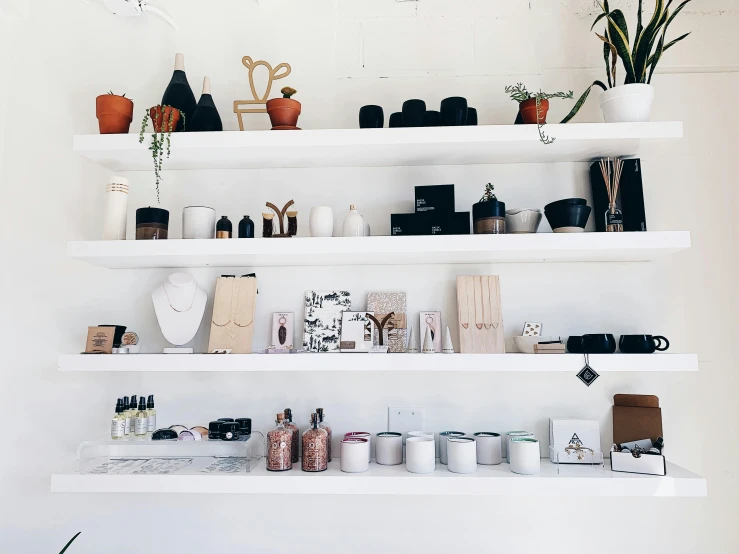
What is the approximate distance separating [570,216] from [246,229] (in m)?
1.03

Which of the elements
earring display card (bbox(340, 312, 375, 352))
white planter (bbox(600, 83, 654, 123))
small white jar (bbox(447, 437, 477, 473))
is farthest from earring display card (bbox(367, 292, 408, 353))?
white planter (bbox(600, 83, 654, 123))

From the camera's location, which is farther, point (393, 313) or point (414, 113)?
point (393, 313)

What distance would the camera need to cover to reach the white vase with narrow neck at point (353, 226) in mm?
1631

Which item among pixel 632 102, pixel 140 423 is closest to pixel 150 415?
pixel 140 423

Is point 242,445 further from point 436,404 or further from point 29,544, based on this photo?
point 29,544

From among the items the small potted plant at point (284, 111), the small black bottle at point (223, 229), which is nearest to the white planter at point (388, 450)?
the small black bottle at point (223, 229)

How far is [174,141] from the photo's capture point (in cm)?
163

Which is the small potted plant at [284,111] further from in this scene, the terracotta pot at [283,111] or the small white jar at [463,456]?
the small white jar at [463,456]

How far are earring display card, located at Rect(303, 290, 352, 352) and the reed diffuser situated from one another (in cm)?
89

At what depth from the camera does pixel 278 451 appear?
1556mm

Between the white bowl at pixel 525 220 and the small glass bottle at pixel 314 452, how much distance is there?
905mm

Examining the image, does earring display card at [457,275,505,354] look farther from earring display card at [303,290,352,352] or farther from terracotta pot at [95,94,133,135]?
terracotta pot at [95,94,133,135]

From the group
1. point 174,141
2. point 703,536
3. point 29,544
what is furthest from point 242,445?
point 703,536

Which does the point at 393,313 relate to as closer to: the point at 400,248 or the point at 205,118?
the point at 400,248
